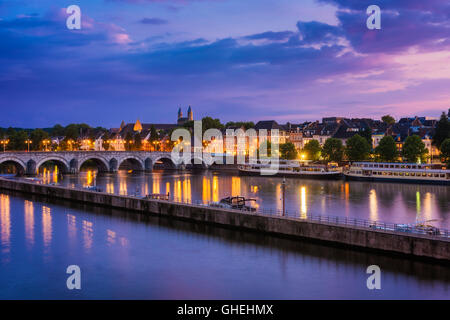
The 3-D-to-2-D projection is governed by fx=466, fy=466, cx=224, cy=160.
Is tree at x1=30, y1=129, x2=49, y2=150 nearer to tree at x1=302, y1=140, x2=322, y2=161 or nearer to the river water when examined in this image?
tree at x1=302, y1=140, x2=322, y2=161

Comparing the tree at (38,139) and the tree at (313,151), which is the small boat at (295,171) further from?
the tree at (38,139)

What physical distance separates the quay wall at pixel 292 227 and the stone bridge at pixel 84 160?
35180mm

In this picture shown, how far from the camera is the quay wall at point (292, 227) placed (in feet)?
76.5

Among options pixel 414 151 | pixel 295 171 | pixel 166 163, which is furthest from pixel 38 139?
pixel 414 151

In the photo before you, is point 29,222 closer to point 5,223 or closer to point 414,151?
point 5,223

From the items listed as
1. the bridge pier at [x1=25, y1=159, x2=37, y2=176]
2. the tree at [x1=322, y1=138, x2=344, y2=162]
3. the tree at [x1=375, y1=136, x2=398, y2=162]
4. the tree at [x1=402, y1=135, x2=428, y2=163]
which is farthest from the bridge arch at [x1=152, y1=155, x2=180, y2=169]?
the tree at [x1=402, y1=135, x2=428, y2=163]

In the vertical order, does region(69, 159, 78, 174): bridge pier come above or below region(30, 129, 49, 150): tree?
below

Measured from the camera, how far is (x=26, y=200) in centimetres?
5038

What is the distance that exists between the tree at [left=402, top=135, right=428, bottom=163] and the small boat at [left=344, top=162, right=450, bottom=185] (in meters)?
7.00

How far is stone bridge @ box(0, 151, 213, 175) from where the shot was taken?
76562 mm

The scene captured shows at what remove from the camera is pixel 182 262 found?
26.1 meters

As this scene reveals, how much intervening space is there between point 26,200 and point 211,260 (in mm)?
31715
